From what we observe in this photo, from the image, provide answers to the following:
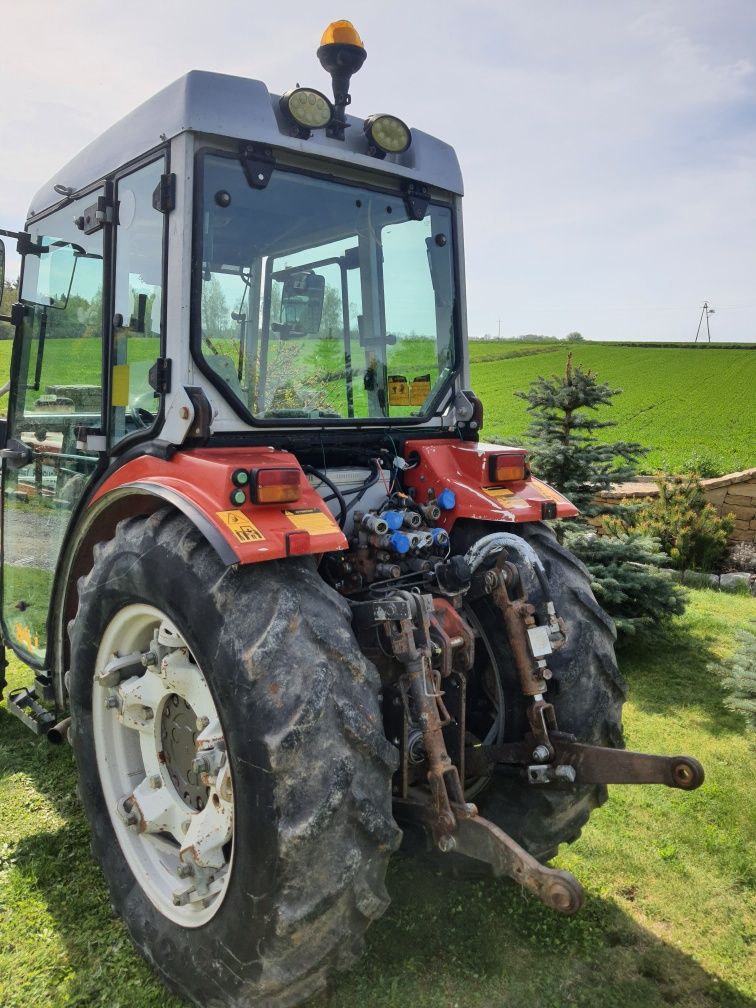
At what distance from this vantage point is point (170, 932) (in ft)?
8.11

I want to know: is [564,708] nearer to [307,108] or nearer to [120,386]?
[120,386]

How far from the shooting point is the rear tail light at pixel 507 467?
3.12 m

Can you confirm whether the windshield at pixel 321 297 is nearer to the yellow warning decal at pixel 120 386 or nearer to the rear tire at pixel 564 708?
the yellow warning decal at pixel 120 386

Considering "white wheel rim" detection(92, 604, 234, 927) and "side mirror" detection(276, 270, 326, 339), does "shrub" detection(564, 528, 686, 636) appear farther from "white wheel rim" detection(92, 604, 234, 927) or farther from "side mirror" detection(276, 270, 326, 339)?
"white wheel rim" detection(92, 604, 234, 927)

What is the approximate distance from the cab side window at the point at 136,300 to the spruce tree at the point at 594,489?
3.92 meters

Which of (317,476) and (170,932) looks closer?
(170,932)

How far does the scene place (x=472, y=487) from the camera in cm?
309

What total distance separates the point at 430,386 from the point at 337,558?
0.98 metres

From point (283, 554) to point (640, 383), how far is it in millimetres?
33868

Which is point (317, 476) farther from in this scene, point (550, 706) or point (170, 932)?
point (170, 932)

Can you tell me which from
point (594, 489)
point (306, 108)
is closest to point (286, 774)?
point (306, 108)

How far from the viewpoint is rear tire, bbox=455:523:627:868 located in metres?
2.81

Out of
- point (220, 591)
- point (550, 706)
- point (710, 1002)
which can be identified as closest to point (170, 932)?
point (220, 591)

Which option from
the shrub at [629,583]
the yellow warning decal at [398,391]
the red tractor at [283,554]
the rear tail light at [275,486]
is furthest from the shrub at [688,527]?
the rear tail light at [275,486]
